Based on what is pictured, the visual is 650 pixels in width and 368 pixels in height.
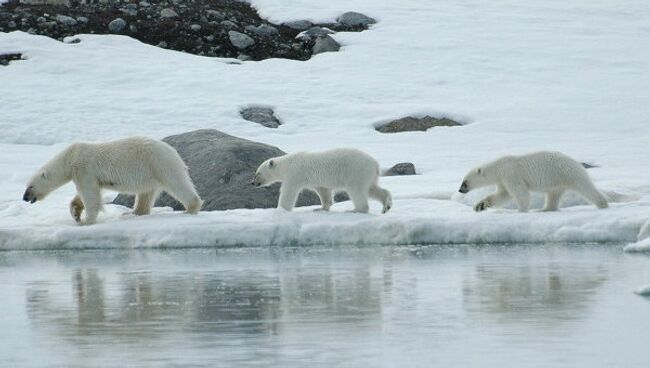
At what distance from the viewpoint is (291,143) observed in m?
29.5

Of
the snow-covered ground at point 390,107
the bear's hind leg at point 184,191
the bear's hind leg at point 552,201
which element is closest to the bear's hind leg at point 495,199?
the snow-covered ground at point 390,107

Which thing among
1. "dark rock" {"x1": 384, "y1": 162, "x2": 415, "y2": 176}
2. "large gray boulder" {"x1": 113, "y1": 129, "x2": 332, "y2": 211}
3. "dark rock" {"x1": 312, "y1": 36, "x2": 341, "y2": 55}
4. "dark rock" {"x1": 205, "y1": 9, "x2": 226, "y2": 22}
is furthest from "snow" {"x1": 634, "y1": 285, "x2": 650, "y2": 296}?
"dark rock" {"x1": 205, "y1": 9, "x2": 226, "y2": 22}

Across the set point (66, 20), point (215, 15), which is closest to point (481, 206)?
point (66, 20)

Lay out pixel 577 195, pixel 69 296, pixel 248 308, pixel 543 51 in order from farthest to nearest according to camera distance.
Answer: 1. pixel 543 51
2. pixel 577 195
3. pixel 69 296
4. pixel 248 308

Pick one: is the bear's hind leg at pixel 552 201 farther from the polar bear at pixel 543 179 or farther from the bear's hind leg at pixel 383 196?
the bear's hind leg at pixel 383 196

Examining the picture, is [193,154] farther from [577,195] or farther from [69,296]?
[69,296]

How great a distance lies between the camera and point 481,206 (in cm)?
1500

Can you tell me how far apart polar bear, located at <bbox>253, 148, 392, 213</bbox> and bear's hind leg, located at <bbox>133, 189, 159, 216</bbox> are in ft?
5.28

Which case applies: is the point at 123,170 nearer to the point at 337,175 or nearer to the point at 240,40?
the point at 337,175

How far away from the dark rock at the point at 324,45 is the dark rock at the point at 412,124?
37.8 ft

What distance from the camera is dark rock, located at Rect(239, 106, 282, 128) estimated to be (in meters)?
33.1

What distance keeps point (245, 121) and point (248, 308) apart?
81.5 feet

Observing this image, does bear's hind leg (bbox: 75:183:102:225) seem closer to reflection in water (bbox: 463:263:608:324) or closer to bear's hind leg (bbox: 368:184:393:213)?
bear's hind leg (bbox: 368:184:393:213)

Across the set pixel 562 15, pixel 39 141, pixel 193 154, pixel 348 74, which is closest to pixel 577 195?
pixel 193 154
